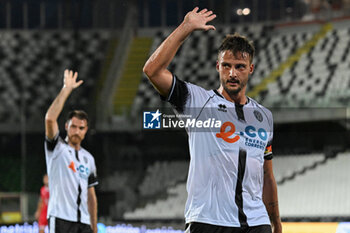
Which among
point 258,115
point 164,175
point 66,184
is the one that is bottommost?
point 164,175

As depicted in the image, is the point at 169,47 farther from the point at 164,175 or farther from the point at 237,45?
the point at 164,175

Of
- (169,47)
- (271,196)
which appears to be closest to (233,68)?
(169,47)

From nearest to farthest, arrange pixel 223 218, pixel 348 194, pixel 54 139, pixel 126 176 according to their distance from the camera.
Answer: pixel 223 218 → pixel 54 139 → pixel 126 176 → pixel 348 194

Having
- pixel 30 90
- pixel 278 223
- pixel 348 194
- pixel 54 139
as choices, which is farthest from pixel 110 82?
pixel 278 223

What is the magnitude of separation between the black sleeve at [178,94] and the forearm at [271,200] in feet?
2.34

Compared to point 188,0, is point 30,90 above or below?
below

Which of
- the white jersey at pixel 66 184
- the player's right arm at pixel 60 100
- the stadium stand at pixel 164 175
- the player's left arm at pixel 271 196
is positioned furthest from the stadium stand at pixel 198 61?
the player's left arm at pixel 271 196

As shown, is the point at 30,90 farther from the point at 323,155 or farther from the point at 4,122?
the point at 323,155

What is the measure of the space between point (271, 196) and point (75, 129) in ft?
8.82

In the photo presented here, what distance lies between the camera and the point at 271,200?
3.56 metres

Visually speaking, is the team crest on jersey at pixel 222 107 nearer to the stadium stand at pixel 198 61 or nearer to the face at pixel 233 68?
the face at pixel 233 68

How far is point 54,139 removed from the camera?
5.61 meters

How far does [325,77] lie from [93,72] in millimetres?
6300

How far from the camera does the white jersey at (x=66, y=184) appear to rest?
18.4 ft
